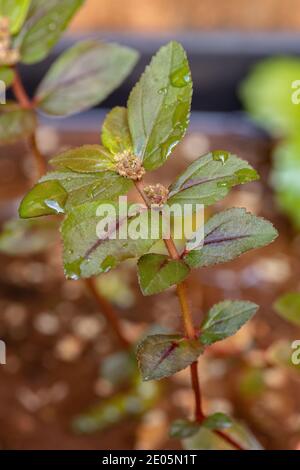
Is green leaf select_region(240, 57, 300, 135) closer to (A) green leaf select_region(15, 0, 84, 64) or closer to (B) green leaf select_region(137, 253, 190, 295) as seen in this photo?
(A) green leaf select_region(15, 0, 84, 64)

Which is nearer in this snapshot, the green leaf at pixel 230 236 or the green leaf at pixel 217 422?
the green leaf at pixel 230 236

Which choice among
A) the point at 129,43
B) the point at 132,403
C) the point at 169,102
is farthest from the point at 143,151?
the point at 129,43

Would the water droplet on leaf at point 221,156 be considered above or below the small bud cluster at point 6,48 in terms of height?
below

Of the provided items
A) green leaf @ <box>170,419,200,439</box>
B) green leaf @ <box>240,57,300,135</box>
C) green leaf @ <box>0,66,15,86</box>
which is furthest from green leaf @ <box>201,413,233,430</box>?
green leaf @ <box>240,57,300,135</box>

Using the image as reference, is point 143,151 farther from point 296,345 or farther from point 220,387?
point 220,387

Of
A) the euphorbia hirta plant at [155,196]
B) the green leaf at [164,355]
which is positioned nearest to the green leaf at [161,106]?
the euphorbia hirta plant at [155,196]

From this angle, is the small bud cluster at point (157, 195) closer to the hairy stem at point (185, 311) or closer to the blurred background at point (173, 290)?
the hairy stem at point (185, 311)
